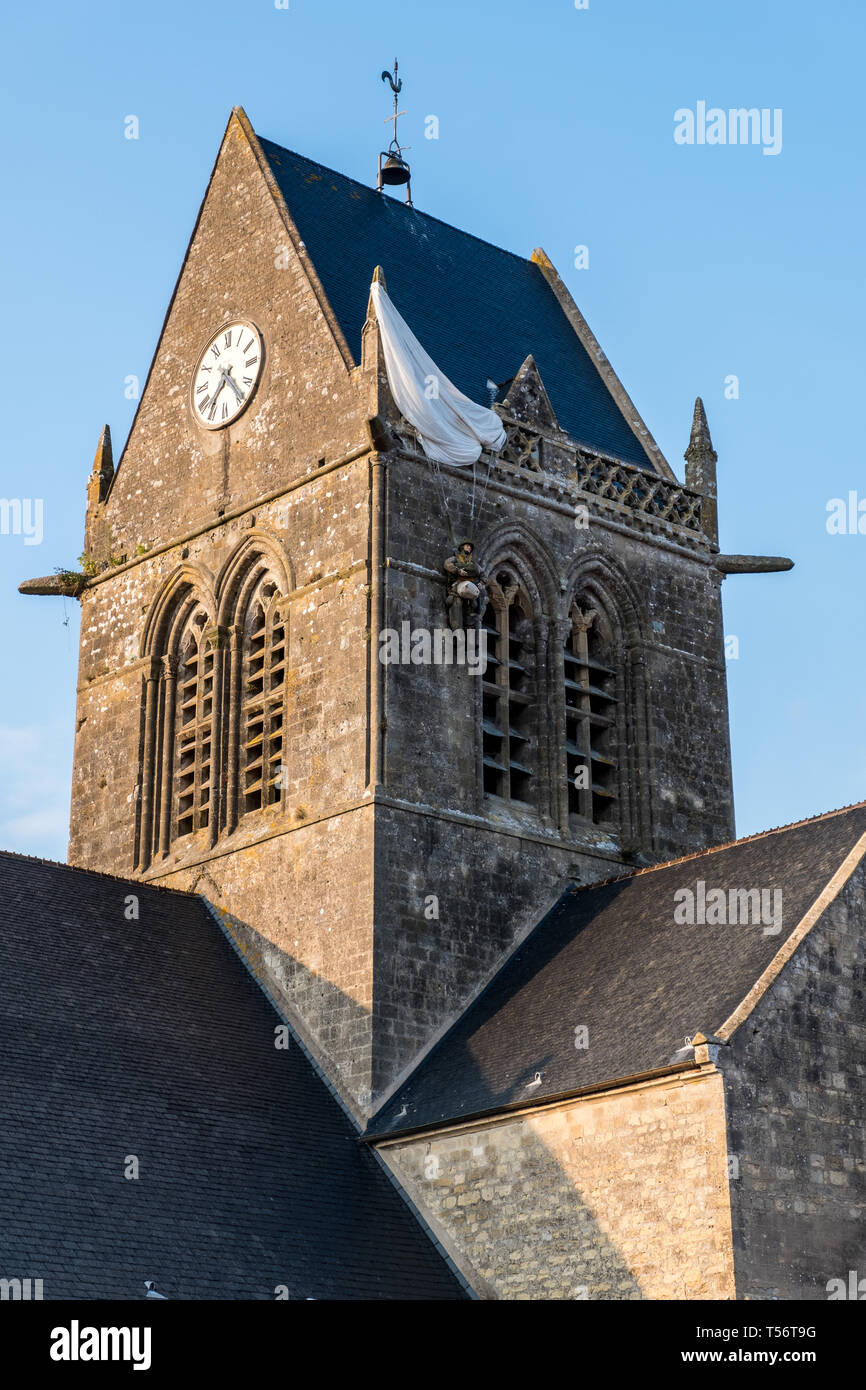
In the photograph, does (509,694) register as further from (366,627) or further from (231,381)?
(231,381)

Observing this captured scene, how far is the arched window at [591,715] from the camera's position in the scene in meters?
26.7

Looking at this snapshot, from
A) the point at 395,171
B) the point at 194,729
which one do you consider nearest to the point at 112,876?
the point at 194,729

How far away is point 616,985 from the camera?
22047mm

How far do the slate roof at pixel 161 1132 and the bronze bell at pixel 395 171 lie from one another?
13.5 meters

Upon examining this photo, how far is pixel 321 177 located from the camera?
1172 inches

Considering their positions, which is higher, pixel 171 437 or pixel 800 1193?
pixel 171 437

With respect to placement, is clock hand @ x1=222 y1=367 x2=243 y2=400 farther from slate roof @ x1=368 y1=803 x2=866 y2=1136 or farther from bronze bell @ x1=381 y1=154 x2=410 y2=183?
slate roof @ x1=368 y1=803 x2=866 y2=1136

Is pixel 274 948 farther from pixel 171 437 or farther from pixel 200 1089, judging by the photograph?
pixel 171 437

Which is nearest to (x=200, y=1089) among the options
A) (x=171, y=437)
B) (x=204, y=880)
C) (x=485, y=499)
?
(x=204, y=880)

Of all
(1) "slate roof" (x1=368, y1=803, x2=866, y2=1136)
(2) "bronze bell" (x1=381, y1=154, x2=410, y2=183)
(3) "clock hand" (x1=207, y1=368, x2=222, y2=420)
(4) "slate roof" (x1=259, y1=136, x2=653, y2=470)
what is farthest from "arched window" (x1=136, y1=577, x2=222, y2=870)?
(2) "bronze bell" (x1=381, y1=154, x2=410, y2=183)

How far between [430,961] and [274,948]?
2.06m

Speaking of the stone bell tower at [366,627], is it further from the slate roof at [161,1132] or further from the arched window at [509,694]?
the slate roof at [161,1132]

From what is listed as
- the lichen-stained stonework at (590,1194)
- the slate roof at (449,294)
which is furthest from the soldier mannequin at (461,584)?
the lichen-stained stonework at (590,1194)
